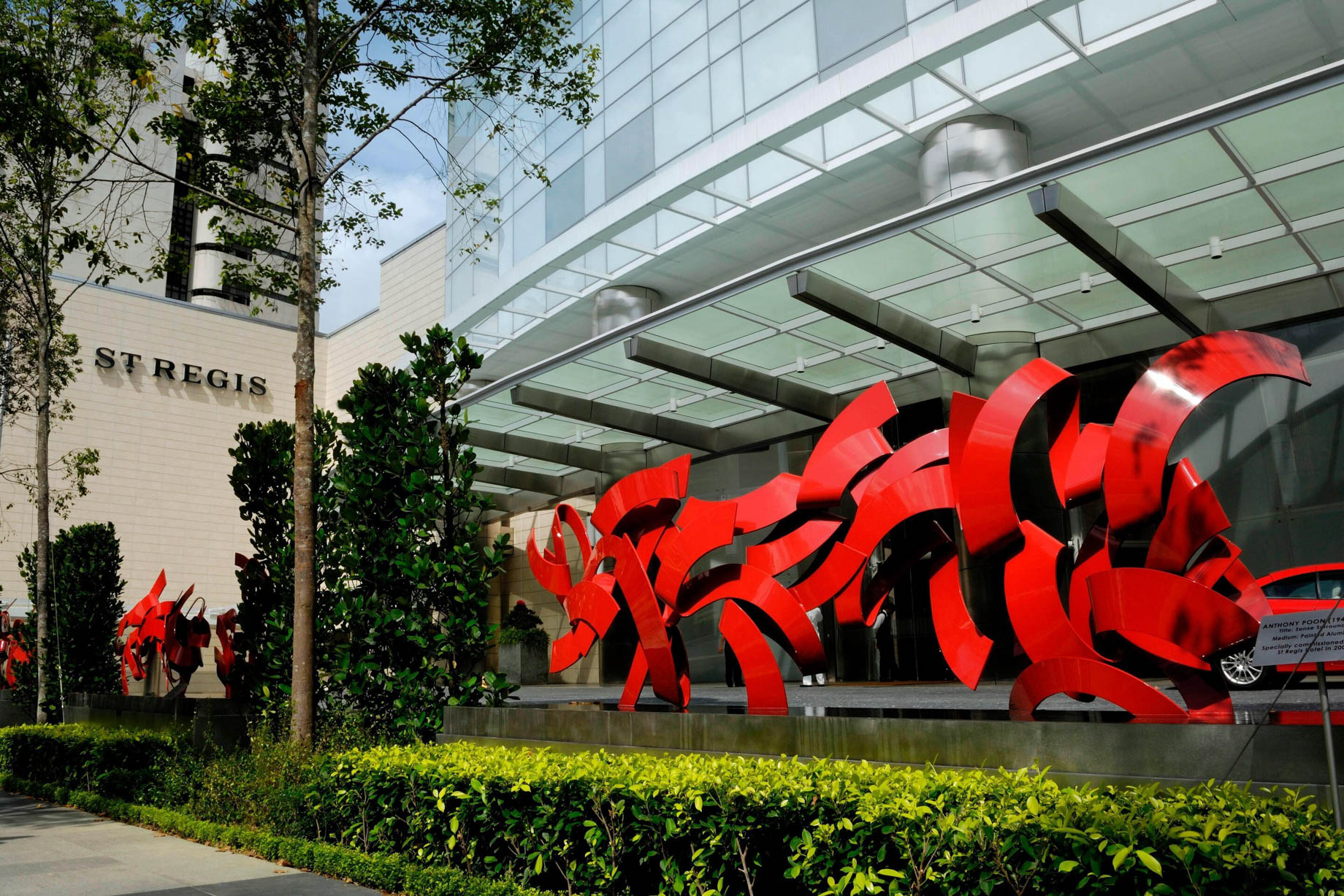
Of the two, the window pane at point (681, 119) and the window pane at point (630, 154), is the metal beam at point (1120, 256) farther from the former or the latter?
the window pane at point (630, 154)

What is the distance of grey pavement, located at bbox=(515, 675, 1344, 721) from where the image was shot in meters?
10.7

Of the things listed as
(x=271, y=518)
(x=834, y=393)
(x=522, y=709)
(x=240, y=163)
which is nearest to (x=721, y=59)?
(x=834, y=393)

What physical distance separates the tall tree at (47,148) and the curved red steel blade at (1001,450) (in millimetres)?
9997

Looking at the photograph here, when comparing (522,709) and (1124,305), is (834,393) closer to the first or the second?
(1124,305)

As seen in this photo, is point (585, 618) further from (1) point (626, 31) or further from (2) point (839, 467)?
(1) point (626, 31)

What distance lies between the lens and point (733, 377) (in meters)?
19.0

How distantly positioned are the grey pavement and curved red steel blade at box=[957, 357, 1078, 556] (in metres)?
1.84

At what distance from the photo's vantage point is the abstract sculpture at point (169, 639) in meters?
17.4

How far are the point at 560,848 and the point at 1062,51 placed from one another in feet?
44.8

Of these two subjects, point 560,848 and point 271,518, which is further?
point 271,518

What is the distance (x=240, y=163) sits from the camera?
13.1 meters

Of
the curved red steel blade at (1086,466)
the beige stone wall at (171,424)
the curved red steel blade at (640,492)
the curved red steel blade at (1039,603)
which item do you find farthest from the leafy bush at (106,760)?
the beige stone wall at (171,424)

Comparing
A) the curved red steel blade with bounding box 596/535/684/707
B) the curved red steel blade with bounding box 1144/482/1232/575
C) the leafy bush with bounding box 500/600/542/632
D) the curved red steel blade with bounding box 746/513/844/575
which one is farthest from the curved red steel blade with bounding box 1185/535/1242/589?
the leafy bush with bounding box 500/600/542/632

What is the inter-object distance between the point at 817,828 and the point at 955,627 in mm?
2978
